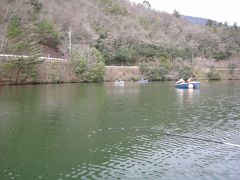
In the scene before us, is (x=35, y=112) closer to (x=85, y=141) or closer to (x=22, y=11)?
(x=85, y=141)

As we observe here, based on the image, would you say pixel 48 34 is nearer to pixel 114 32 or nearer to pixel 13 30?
pixel 13 30

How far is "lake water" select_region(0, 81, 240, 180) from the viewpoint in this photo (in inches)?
587

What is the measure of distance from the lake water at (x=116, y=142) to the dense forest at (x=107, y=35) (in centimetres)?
3134

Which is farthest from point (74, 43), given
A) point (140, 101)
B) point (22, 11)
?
point (140, 101)

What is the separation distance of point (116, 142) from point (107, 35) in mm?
71311

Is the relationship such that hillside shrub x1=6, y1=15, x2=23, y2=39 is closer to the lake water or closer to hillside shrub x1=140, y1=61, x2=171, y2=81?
the lake water

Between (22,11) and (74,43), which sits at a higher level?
(22,11)

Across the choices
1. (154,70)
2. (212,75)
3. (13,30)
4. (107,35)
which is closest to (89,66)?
(13,30)

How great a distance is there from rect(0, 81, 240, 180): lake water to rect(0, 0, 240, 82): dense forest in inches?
1234

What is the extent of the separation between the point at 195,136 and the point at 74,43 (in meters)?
62.6

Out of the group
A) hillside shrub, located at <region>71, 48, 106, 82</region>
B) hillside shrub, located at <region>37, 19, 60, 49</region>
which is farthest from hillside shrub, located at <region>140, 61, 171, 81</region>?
hillside shrub, located at <region>37, 19, 60, 49</region>

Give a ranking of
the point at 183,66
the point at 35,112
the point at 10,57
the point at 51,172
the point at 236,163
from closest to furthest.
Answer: the point at 51,172, the point at 236,163, the point at 35,112, the point at 10,57, the point at 183,66

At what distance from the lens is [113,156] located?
17.2 metres

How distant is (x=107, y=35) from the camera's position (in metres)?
89.4
